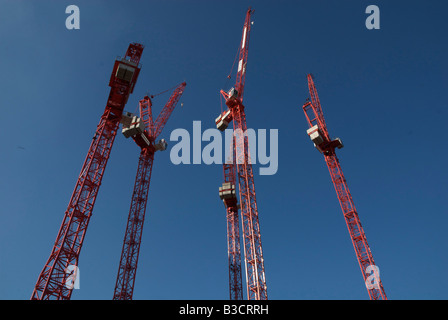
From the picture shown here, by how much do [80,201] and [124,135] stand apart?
24.9m

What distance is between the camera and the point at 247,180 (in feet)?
181

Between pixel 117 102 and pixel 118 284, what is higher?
pixel 117 102

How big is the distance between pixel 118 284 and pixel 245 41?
52.7m

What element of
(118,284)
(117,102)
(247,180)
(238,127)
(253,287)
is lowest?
(253,287)
